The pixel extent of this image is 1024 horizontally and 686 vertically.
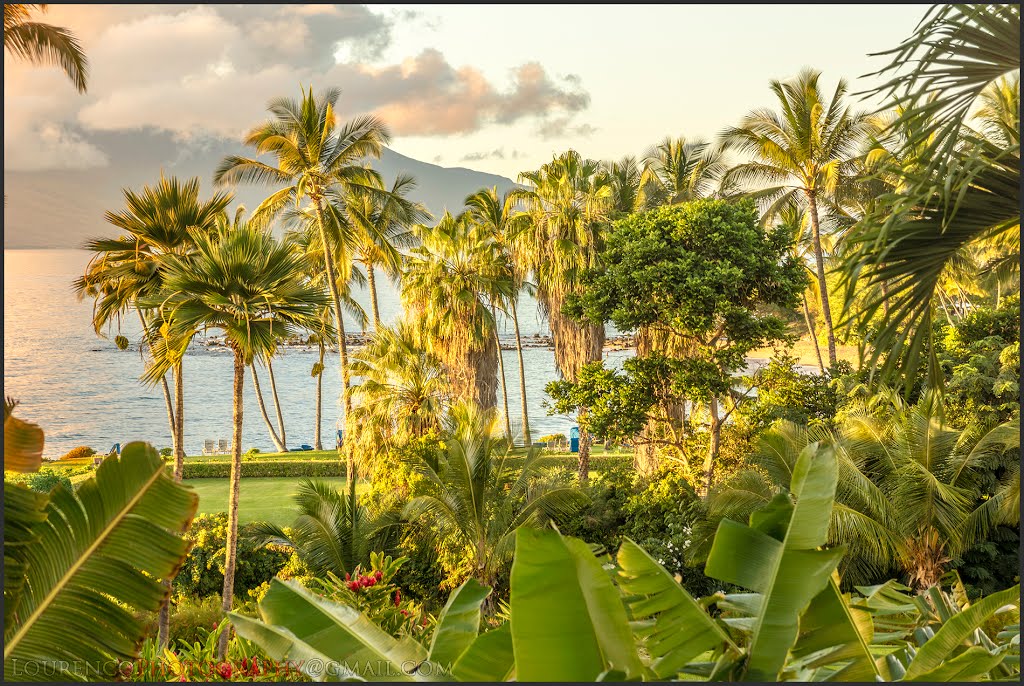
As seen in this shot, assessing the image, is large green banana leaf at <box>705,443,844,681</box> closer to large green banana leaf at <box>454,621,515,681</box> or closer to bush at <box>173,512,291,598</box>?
large green banana leaf at <box>454,621,515,681</box>

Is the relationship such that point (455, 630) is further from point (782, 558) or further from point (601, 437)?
point (601, 437)

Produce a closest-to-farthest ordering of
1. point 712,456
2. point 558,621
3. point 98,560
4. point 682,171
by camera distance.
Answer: point 558,621 → point 98,560 → point 712,456 → point 682,171

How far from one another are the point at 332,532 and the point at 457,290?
9.96 metres

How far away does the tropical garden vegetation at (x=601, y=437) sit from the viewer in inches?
73.6

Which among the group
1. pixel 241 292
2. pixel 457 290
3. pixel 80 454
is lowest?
pixel 80 454

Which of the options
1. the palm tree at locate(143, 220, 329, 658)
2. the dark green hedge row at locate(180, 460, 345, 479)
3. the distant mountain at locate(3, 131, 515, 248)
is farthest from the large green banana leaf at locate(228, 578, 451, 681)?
the distant mountain at locate(3, 131, 515, 248)

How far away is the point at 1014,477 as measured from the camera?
36.3 feet

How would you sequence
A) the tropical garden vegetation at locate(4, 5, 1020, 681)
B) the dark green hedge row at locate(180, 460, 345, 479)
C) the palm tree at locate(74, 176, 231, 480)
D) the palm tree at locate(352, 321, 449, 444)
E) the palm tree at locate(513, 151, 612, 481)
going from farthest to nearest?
1. the dark green hedge row at locate(180, 460, 345, 479)
2. the palm tree at locate(513, 151, 612, 481)
3. the palm tree at locate(352, 321, 449, 444)
4. the palm tree at locate(74, 176, 231, 480)
5. the tropical garden vegetation at locate(4, 5, 1020, 681)

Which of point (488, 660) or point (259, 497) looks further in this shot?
point (259, 497)

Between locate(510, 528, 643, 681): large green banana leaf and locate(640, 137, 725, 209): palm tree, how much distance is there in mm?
25830

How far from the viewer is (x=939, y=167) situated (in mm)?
3137

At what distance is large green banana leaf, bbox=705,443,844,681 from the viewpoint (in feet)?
5.30

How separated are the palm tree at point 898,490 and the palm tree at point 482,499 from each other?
11.7ft

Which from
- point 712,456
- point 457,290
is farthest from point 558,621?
point 457,290
